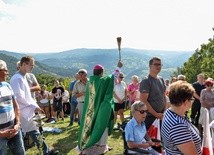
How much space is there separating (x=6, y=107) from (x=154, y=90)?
8.14 ft

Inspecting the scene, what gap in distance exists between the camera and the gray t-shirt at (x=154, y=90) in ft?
17.9

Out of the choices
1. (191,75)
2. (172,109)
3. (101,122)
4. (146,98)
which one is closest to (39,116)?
(101,122)

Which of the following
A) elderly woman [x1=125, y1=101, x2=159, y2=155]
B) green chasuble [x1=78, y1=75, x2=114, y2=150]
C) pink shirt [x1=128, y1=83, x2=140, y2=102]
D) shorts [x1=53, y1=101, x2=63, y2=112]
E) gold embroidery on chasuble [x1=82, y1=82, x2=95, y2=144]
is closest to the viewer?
elderly woman [x1=125, y1=101, x2=159, y2=155]

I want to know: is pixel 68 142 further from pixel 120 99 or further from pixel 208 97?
pixel 208 97

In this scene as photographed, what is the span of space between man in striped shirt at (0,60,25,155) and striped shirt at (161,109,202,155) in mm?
2268

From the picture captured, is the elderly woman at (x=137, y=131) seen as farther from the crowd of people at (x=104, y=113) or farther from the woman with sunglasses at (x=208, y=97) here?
the woman with sunglasses at (x=208, y=97)

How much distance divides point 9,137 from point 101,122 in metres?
2.08

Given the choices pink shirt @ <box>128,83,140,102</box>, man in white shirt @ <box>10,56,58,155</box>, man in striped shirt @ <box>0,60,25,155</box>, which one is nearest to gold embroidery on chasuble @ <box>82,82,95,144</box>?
man in white shirt @ <box>10,56,58,155</box>

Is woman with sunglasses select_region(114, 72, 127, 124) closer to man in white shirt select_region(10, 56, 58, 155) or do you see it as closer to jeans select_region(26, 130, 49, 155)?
jeans select_region(26, 130, 49, 155)

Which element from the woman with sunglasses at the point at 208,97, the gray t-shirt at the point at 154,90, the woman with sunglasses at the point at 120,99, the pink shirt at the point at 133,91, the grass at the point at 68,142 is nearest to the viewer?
the gray t-shirt at the point at 154,90

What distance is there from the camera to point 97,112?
19.8 ft

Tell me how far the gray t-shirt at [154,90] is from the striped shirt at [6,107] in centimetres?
221

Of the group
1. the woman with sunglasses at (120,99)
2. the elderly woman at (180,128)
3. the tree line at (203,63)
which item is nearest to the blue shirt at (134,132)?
the elderly woman at (180,128)

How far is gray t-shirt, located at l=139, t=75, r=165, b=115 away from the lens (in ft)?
17.9
